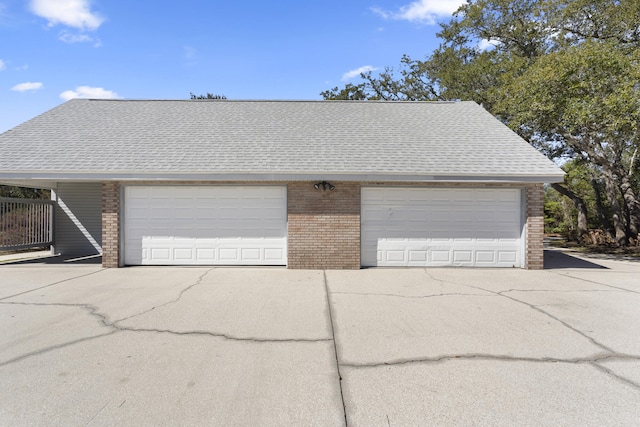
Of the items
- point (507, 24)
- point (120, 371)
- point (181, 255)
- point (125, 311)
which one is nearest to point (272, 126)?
point (181, 255)

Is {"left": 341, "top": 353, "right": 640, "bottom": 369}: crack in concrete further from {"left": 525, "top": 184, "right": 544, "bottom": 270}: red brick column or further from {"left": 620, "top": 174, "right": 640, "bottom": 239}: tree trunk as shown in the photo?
{"left": 620, "top": 174, "right": 640, "bottom": 239}: tree trunk

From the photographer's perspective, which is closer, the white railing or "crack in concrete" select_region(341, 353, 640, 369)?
"crack in concrete" select_region(341, 353, 640, 369)

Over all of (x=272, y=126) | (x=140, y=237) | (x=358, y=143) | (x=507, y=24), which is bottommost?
(x=140, y=237)

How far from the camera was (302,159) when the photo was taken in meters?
9.63

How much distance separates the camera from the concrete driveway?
3.01 metres

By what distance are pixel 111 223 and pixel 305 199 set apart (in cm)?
530

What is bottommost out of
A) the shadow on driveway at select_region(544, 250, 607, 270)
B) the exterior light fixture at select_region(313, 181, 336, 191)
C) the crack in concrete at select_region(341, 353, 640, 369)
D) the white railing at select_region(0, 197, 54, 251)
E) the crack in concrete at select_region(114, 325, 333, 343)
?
the crack in concrete at select_region(341, 353, 640, 369)

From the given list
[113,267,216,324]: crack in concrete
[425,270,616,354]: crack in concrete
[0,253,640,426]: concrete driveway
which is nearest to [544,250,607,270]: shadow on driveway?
[0,253,640,426]: concrete driveway

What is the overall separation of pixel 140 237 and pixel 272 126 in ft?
17.5

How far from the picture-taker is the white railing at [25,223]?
11.5 metres

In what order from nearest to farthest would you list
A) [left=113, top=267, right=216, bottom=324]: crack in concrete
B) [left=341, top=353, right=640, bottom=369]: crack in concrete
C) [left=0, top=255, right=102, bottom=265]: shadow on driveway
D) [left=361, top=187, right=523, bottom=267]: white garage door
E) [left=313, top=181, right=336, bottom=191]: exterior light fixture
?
[left=341, top=353, right=640, bottom=369]: crack in concrete, [left=113, top=267, right=216, bottom=324]: crack in concrete, [left=313, top=181, right=336, bottom=191]: exterior light fixture, [left=361, top=187, right=523, bottom=267]: white garage door, [left=0, top=255, right=102, bottom=265]: shadow on driveway

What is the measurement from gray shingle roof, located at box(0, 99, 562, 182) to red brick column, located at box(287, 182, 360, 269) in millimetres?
601

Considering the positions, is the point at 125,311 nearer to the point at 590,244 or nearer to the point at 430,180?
the point at 430,180

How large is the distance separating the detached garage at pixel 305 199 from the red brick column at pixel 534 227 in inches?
1.1
